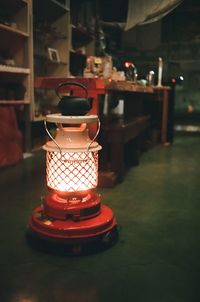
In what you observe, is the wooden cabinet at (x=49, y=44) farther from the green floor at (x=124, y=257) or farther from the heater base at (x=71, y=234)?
the heater base at (x=71, y=234)

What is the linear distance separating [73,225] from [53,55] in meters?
3.70

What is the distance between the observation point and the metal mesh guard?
1524 mm

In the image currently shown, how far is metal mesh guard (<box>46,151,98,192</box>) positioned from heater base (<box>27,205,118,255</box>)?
0.52 ft

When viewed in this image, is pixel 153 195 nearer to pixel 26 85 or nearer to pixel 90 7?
pixel 26 85

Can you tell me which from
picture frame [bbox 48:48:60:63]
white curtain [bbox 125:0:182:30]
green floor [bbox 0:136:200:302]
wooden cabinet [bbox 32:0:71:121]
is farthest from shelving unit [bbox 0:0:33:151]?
white curtain [bbox 125:0:182:30]

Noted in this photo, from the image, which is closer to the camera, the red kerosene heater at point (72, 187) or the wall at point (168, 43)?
the red kerosene heater at point (72, 187)

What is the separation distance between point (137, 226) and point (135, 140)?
1.87 metres

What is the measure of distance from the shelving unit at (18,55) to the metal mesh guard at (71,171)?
2.34 m

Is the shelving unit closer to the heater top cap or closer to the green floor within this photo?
the green floor

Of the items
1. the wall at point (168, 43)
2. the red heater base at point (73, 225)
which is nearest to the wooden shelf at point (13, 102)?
the red heater base at point (73, 225)

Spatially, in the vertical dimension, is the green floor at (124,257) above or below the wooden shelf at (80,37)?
below

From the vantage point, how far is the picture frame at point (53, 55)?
4.73 m

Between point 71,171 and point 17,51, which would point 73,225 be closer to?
point 71,171

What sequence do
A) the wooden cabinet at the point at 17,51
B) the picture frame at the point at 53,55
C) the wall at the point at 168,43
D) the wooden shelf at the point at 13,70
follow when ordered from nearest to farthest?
the wooden shelf at the point at 13,70
the wooden cabinet at the point at 17,51
the picture frame at the point at 53,55
the wall at the point at 168,43
